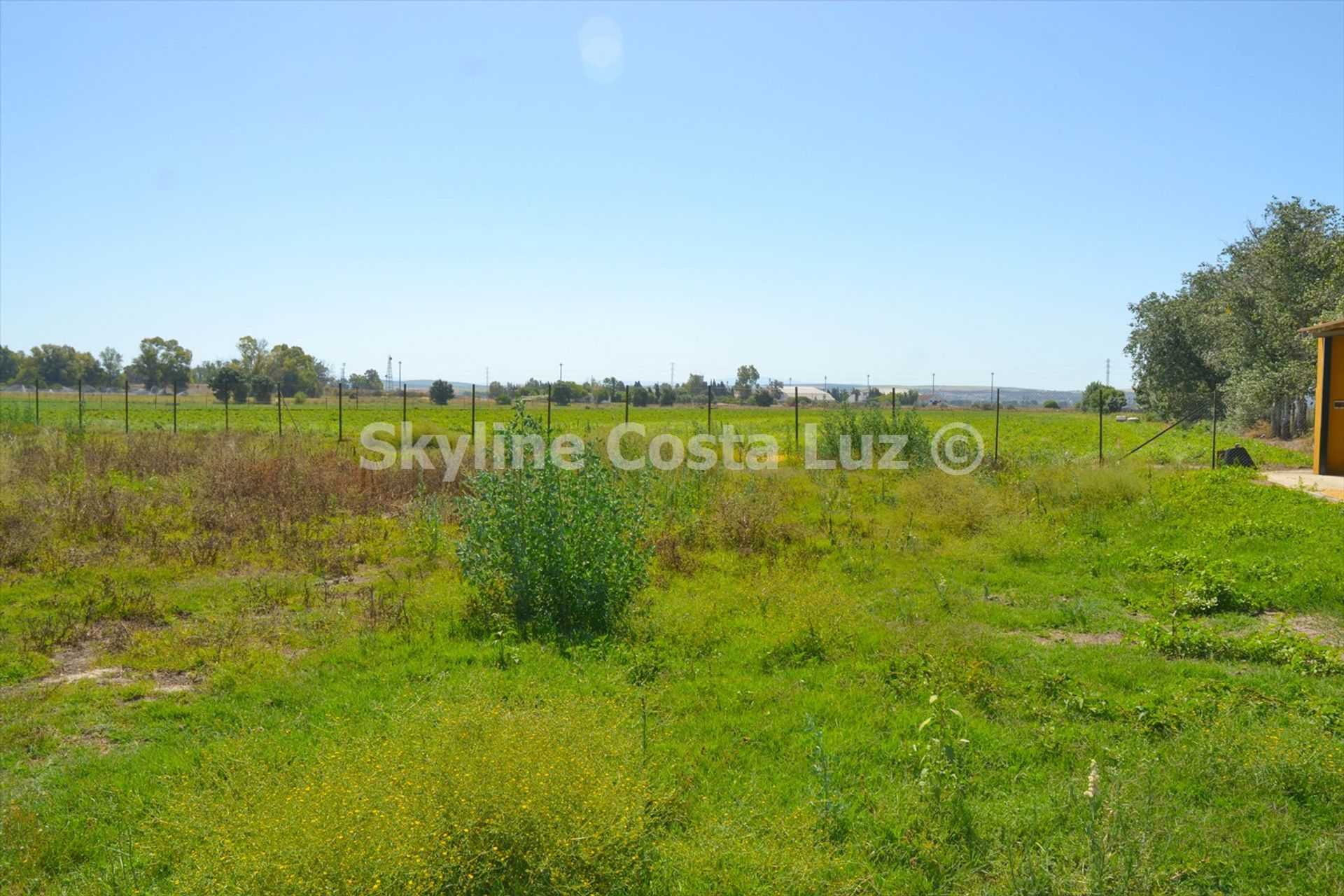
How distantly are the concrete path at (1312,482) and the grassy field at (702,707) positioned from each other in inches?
51.4

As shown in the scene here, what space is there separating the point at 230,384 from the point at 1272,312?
178ft

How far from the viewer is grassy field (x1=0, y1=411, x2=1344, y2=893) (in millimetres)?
3404

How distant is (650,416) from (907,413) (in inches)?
764

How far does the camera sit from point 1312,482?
42.9 ft

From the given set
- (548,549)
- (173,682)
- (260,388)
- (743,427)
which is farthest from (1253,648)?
(260,388)

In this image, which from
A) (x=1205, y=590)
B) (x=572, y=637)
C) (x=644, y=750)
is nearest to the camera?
(x=644, y=750)

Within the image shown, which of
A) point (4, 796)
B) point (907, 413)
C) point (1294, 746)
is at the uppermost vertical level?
point (907, 413)

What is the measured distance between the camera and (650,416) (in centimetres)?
3522

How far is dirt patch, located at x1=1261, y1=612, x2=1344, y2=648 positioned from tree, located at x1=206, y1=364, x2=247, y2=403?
52.8 metres

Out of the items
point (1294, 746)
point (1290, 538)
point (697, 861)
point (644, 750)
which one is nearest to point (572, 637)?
point (644, 750)

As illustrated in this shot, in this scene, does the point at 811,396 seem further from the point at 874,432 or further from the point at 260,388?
the point at 874,432

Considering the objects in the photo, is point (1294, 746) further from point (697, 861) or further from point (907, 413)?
point (907, 413)

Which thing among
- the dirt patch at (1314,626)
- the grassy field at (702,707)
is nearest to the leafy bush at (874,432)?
the grassy field at (702,707)

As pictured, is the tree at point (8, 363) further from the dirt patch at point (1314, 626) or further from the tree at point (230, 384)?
the dirt patch at point (1314, 626)
